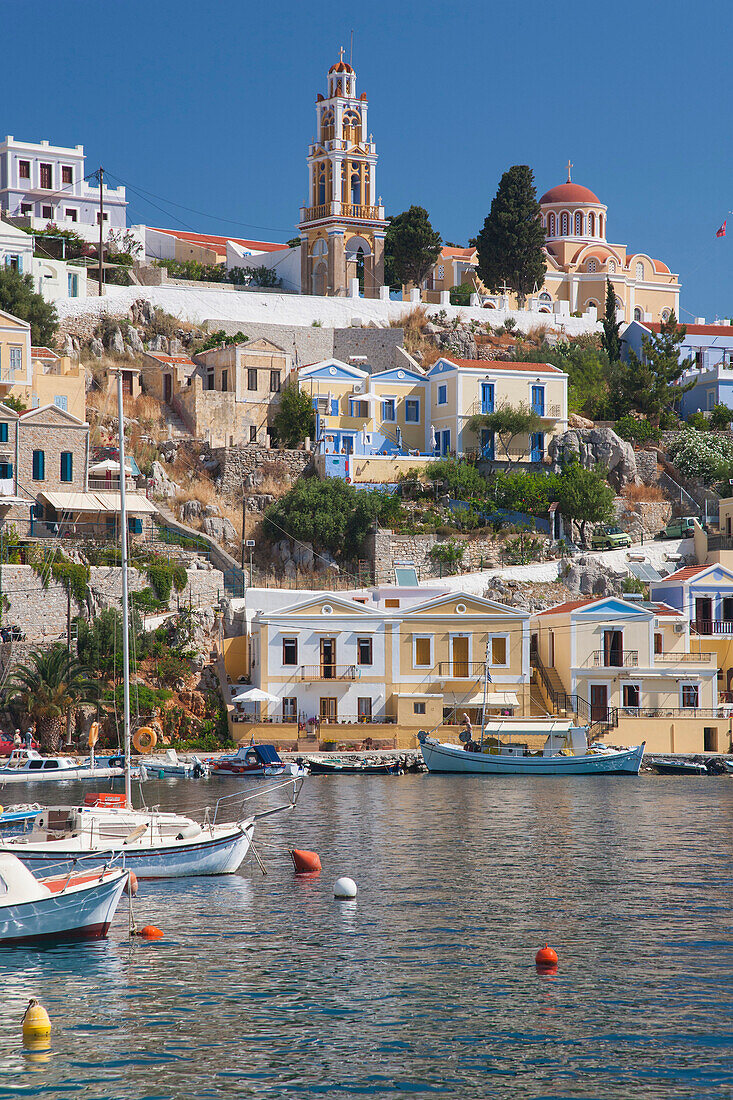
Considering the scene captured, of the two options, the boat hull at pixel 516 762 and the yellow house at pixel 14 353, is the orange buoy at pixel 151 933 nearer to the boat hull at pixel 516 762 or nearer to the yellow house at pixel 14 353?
the boat hull at pixel 516 762

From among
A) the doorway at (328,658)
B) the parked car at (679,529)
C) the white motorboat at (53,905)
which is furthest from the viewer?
the parked car at (679,529)

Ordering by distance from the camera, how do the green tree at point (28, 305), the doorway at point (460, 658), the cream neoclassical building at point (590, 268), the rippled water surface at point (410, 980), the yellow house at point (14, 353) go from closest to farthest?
the rippled water surface at point (410, 980), the doorway at point (460, 658), the yellow house at point (14, 353), the green tree at point (28, 305), the cream neoclassical building at point (590, 268)

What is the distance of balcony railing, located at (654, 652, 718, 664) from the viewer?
63.1 meters

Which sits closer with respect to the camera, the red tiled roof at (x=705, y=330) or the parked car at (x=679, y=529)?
the parked car at (x=679, y=529)

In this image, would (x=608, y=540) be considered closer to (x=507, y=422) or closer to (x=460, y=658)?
(x=507, y=422)

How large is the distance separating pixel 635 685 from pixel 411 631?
33.8 feet

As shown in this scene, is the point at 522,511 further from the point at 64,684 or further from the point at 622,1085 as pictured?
the point at 622,1085

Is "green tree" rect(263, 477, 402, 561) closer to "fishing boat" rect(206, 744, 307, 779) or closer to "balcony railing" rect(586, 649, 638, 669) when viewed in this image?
"balcony railing" rect(586, 649, 638, 669)

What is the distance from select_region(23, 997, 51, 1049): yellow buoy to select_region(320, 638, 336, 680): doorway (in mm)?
40039

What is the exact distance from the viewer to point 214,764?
170ft

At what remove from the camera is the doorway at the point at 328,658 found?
59656 mm

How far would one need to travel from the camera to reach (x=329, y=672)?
59.8 meters

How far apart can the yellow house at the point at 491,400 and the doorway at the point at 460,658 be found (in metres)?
16.8

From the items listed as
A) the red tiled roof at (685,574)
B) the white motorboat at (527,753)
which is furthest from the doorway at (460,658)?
the red tiled roof at (685,574)
